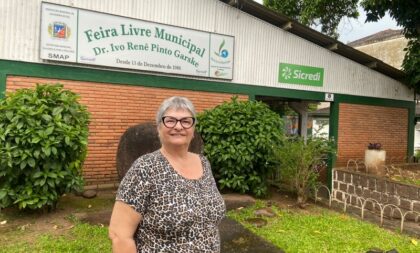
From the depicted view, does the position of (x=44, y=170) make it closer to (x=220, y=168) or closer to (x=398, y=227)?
(x=220, y=168)

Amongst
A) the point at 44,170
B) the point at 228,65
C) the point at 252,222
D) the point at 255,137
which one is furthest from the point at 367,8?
the point at 44,170

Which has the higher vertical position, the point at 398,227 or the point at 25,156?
the point at 25,156

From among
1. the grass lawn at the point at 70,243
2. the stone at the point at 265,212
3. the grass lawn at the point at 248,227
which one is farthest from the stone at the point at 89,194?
the stone at the point at 265,212

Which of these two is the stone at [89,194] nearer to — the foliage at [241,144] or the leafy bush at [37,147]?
the leafy bush at [37,147]

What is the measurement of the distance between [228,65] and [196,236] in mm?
7971

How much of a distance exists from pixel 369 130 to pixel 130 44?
889 centimetres

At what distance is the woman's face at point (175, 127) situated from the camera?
2.05 metres

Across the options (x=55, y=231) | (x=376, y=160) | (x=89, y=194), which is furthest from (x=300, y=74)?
(x=55, y=231)

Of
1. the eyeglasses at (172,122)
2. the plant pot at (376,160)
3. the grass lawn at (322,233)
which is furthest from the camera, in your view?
the plant pot at (376,160)

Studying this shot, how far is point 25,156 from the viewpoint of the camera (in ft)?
16.3

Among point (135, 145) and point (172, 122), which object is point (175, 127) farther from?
point (135, 145)

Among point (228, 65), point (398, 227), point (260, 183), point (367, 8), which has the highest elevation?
point (367, 8)

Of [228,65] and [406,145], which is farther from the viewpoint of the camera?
[406,145]

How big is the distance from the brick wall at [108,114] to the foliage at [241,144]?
1.73m
